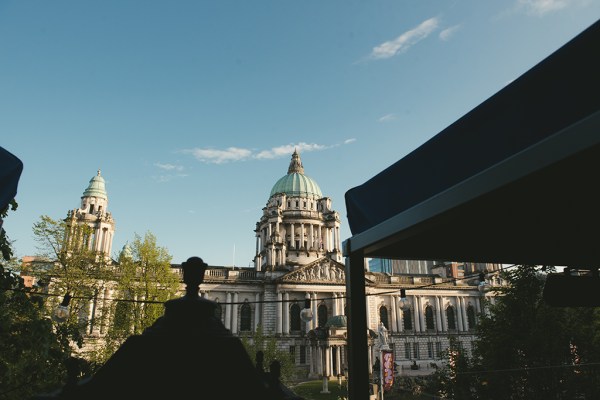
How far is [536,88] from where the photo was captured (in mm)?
3035

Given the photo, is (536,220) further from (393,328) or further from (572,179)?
(393,328)

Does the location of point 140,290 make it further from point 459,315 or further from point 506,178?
point 459,315

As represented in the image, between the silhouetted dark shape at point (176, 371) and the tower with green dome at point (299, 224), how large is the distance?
55.7 meters

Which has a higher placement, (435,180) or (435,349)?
(435,180)

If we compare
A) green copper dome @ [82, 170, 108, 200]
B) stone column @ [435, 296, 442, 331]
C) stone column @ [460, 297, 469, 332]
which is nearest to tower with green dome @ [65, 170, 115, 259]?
green copper dome @ [82, 170, 108, 200]

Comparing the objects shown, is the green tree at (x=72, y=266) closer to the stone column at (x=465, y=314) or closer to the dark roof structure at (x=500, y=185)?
the dark roof structure at (x=500, y=185)

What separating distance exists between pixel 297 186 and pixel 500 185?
69127mm

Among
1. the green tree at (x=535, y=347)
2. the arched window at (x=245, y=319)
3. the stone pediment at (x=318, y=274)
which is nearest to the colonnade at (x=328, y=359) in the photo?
the stone pediment at (x=318, y=274)

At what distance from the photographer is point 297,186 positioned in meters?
72.0

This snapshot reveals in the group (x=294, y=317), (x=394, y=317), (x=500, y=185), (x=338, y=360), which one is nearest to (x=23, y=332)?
(x=500, y=185)

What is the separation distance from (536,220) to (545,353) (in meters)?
18.1

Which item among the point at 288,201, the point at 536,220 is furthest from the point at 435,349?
the point at 536,220

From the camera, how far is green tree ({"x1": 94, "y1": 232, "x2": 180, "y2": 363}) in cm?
2714

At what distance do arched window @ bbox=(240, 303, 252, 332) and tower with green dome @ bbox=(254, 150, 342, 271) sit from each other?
23.6ft
